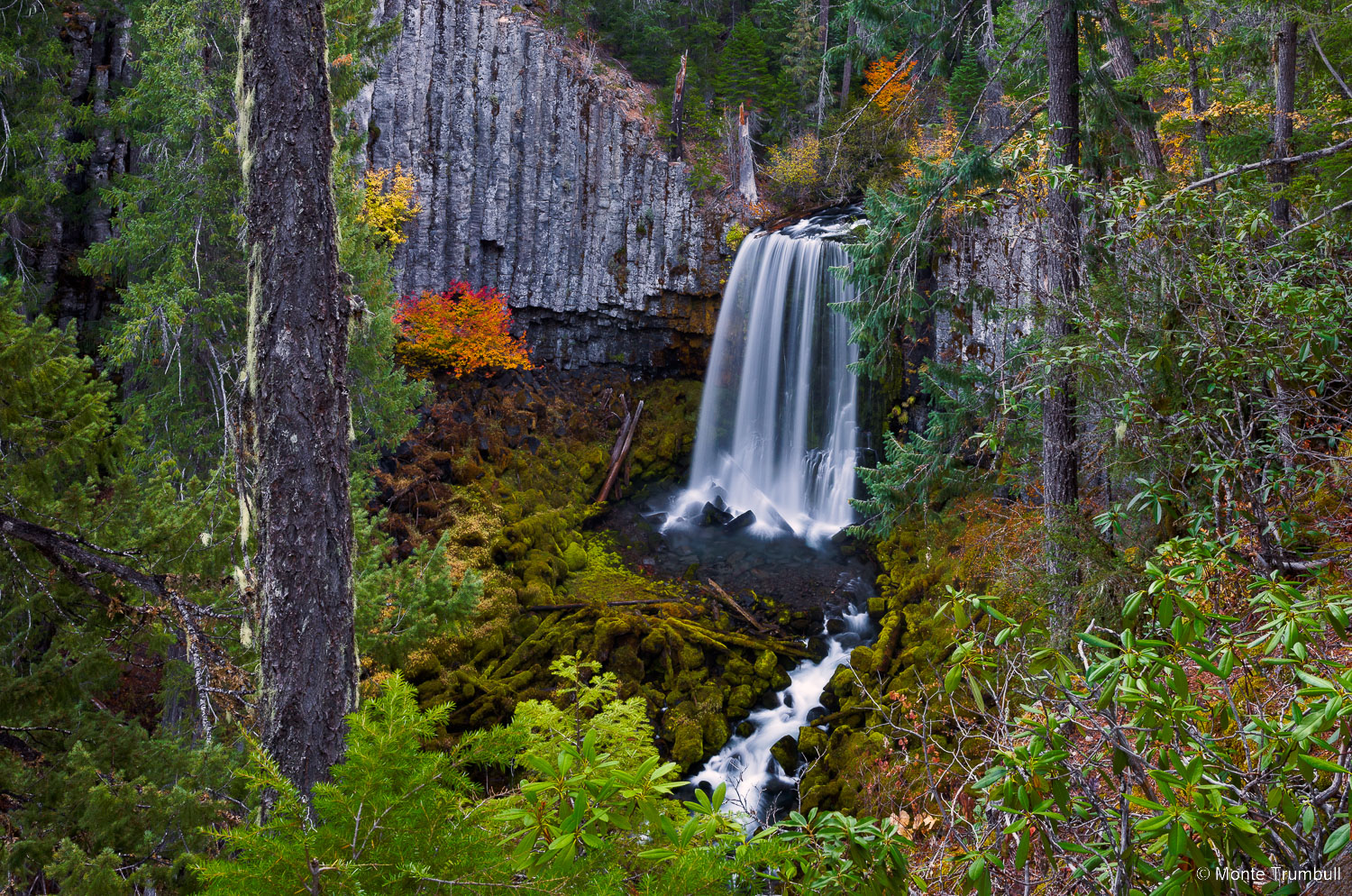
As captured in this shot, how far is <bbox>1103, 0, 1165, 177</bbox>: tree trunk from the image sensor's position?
20.2 ft

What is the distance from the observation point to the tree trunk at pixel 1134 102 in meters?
6.15

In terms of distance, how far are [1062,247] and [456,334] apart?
464 inches

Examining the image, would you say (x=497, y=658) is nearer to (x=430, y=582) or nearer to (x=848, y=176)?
(x=430, y=582)

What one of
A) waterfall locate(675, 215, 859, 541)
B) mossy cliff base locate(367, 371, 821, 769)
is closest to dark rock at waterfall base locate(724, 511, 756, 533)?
waterfall locate(675, 215, 859, 541)

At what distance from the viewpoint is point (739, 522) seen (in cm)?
1441

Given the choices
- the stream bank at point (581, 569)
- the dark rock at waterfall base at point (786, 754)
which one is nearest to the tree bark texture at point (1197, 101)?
the stream bank at point (581, 569)

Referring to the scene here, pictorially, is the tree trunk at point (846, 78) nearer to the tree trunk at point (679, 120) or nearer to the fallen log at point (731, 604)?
the tree trunk at point (679, 120)

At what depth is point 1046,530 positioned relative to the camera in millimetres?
5391

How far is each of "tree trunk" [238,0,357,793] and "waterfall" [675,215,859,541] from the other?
11.4 m

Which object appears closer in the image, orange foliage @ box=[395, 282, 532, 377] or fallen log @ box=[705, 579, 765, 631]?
fallen log @ box=[705, 579, 765, 631]

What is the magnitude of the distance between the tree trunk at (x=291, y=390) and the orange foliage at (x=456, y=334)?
36.4 ft

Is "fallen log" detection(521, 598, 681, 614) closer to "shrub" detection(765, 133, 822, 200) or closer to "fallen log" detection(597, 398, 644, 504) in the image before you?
"fallen log" detection(597, 398, 644, 504)

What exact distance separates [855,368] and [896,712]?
3.66m

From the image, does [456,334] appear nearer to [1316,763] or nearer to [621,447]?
[621,447]
